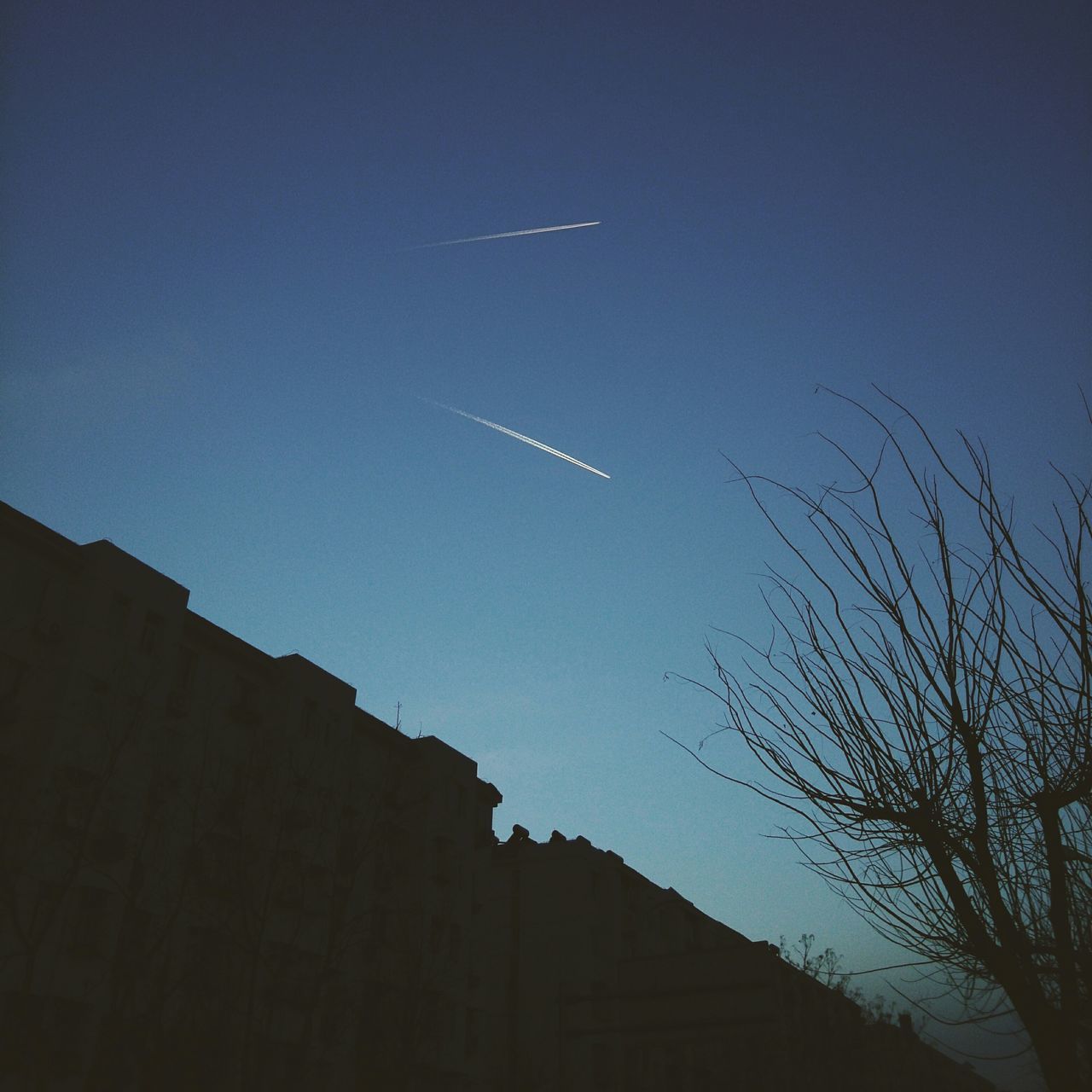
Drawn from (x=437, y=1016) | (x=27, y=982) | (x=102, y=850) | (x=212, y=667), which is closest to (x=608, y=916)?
(x=437, y=1016)

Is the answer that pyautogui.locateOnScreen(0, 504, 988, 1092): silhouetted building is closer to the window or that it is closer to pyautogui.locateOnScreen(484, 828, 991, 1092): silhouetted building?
the window

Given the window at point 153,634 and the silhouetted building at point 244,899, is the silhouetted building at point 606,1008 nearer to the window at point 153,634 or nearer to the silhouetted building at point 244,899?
the silhouetted building at point 244,899

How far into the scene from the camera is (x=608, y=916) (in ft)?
147

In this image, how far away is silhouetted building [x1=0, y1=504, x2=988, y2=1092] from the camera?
2050 cm

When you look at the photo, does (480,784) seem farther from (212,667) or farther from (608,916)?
(212,667)

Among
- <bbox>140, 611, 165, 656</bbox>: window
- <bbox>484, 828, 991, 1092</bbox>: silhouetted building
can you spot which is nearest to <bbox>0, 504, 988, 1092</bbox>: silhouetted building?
<bbox>140, 611, 165, 656</bbox>: window

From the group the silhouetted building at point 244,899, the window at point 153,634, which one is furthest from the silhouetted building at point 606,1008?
the window at point 153,634

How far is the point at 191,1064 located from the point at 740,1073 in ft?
84.4

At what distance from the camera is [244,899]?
21297 mm

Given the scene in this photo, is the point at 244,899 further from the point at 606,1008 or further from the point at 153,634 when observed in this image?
the point at 606,1008

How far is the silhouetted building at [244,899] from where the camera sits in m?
20.5

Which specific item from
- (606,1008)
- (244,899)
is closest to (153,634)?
(244,899)

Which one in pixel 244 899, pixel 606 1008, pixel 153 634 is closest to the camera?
pixel 244 899

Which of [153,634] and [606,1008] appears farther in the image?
[606,1008]
